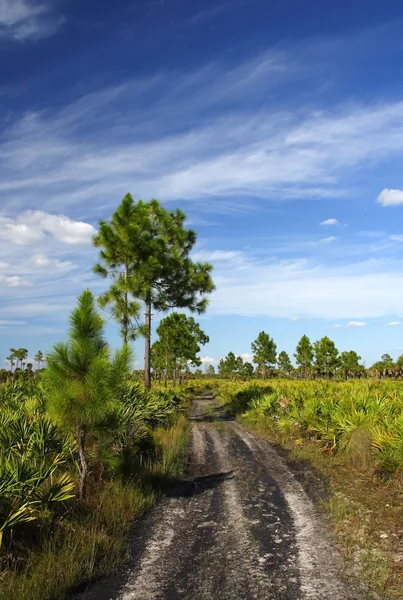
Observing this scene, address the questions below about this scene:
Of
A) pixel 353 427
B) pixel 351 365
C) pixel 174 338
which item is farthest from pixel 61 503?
pixel 351 365

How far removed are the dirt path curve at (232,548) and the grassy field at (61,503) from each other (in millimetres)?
398

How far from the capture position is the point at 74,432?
7379mm

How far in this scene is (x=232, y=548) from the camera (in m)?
6.00

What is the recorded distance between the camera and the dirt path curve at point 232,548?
15.8ft

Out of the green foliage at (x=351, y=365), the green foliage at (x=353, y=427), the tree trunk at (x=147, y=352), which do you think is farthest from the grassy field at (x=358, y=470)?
the green foliage at (x=351, y=365)

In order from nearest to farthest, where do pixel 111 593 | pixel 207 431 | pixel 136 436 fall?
pixel 111 593 → pixel 136 436 → pixel 207 431

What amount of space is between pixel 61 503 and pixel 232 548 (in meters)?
2.70

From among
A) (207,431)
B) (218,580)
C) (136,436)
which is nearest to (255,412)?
(207,431)

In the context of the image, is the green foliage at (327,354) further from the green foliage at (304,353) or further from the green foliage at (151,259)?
the green foliage at (151,259)

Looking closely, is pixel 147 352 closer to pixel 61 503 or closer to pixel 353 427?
pixel 353 427

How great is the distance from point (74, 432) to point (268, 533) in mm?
3556

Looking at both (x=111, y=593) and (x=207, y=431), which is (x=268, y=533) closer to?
(x=111, y=593)

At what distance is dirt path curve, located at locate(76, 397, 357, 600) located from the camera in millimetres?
4801

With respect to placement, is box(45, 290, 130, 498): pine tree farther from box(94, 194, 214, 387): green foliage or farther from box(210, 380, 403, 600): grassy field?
box(94, 194, 214, 387): green foliage
